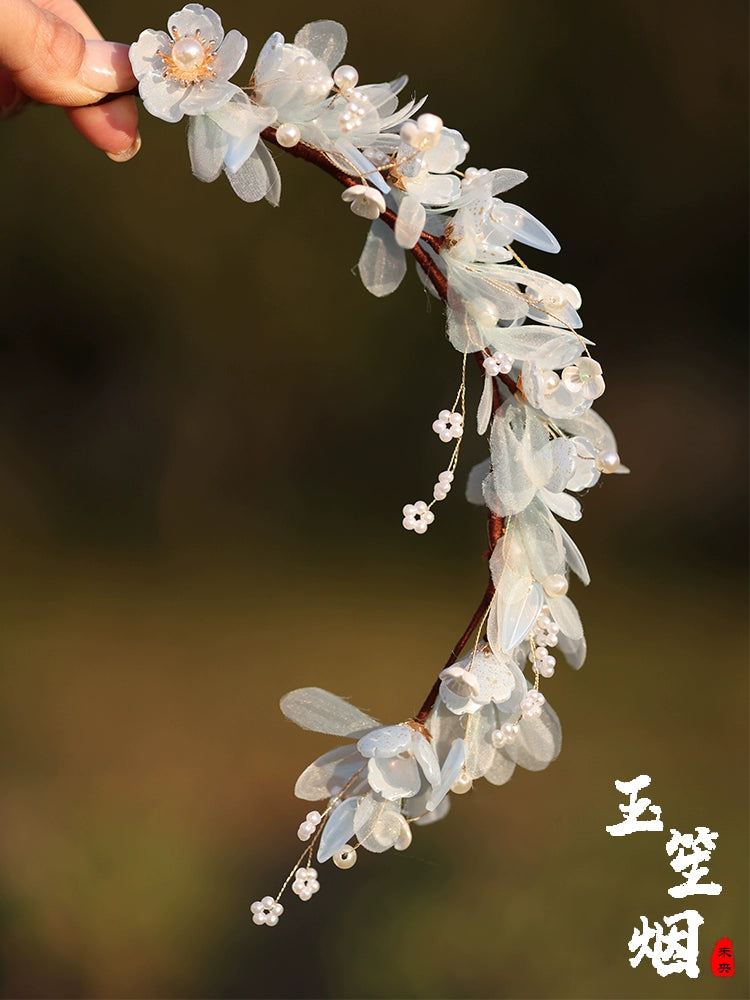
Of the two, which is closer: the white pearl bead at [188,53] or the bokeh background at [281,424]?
the white pearl bead at [188,53]

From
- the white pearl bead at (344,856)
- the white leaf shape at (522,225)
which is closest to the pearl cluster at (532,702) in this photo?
the white pearl bead at (344,856)

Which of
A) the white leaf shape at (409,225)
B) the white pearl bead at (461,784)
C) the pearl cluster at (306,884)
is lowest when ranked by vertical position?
the pearl cluster at (306,884)

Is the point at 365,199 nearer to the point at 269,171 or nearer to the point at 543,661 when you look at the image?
the point at 269,171

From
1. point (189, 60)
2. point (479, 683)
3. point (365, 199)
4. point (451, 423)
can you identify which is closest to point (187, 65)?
point (189, 60)

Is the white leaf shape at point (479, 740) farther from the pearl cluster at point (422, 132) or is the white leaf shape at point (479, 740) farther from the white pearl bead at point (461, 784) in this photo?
the pearl cluster at point (422, 132)

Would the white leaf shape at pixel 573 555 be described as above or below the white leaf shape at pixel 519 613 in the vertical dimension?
above

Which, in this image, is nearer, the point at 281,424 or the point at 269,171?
the point at 269,171
